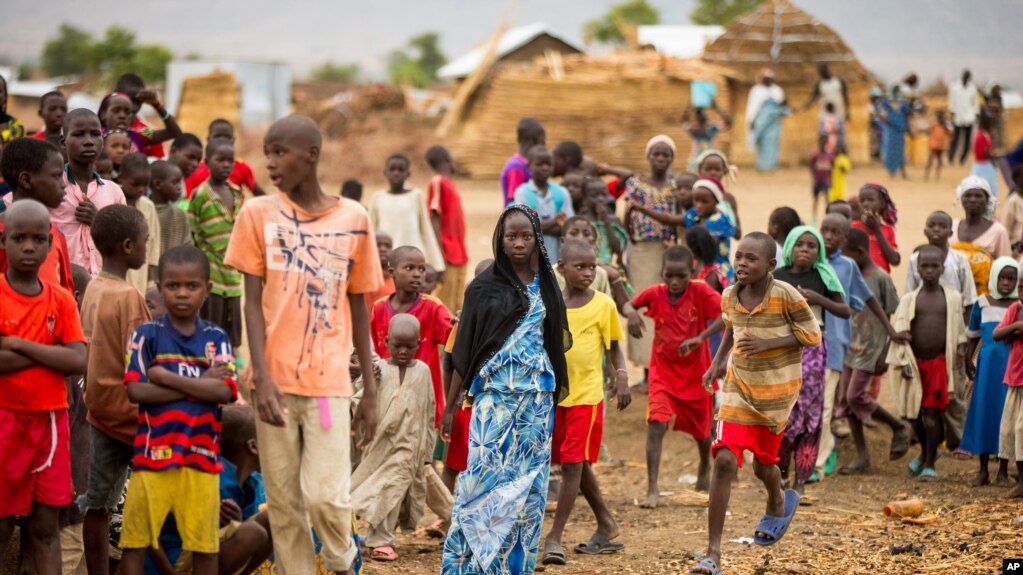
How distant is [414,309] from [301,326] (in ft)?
7.84

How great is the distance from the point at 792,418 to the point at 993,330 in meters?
1.53

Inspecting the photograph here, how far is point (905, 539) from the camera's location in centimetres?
684

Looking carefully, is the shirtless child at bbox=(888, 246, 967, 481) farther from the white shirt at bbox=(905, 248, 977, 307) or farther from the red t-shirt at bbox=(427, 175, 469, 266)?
the red t-shirt at bbox=(427, 175, 469, 266)

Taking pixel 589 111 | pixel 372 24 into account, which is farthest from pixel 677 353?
pixel 372 24

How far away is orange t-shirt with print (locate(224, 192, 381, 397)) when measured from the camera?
471 centimetres

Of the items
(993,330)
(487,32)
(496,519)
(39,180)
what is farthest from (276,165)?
(487,32)

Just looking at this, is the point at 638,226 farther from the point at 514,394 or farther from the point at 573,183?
the point at 514,394

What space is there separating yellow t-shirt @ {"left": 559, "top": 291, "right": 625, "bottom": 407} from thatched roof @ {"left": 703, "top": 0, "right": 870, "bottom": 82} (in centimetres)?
2176

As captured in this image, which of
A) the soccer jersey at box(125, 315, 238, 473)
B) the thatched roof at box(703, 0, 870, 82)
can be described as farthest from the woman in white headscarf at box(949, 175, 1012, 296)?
the thatched roof at box(703, 0, 870, 82)

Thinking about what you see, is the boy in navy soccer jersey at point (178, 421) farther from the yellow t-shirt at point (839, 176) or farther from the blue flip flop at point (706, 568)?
the yellow t-shirt at point (839, 176)

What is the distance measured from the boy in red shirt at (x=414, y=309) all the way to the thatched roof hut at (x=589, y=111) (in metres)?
18.0

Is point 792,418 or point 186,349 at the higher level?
point 186,349

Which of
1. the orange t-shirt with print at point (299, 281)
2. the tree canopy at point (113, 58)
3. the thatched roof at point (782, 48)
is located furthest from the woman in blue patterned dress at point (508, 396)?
the tree canopy at point (113, 58)

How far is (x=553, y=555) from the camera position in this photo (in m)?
6.47
